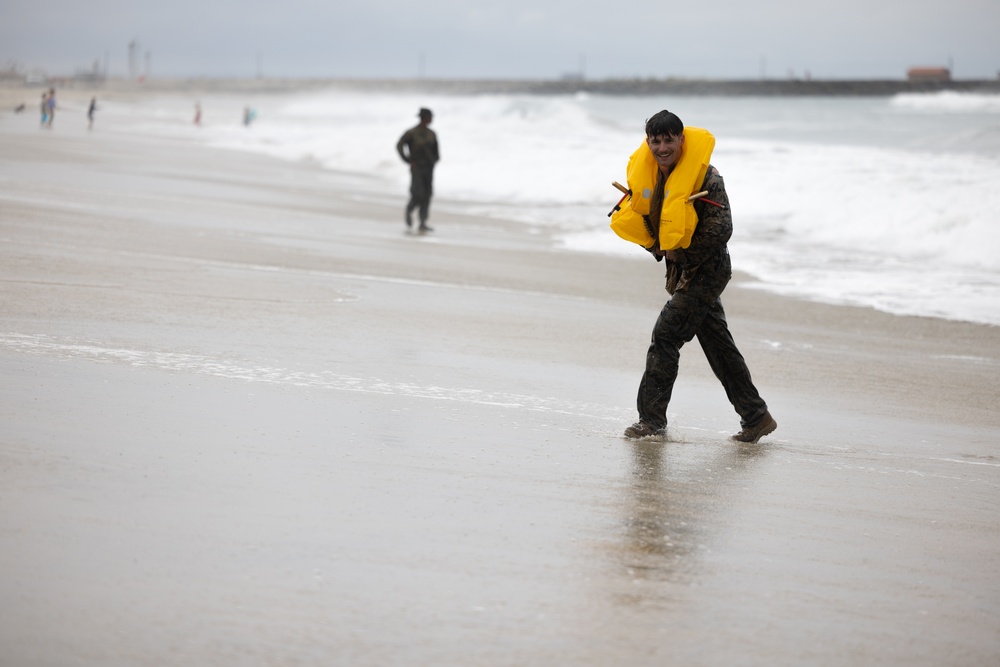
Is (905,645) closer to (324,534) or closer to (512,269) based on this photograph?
(324,534)

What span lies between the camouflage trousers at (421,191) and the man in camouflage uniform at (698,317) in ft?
30.1

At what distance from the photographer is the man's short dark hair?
473 centimetres

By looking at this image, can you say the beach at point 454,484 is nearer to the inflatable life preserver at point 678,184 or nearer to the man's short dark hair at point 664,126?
the inflatable life preserver at point 678,184

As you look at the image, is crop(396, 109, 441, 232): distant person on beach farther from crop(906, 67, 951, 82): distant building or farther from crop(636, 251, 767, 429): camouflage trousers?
crop(906, 67, 951, 82): distant building

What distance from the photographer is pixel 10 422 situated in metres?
4.29

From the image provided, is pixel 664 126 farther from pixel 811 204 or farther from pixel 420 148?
pixel 811 204

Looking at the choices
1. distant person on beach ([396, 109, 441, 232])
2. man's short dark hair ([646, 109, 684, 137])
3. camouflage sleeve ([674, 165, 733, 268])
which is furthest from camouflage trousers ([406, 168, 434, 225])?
man's short dark hair ([646, 109, 684, 137])

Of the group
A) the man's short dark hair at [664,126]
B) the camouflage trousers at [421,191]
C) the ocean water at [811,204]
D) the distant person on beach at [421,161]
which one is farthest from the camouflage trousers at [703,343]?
the camouflage trousers at [421,191]

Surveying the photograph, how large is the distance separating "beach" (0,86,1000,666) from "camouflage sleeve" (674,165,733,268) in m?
0.86

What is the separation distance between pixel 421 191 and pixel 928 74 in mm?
136895

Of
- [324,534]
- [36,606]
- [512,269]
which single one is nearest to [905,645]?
[324,534]

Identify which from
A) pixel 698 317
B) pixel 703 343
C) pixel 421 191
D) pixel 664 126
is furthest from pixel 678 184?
pixel 421 191

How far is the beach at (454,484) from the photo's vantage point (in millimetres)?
2836

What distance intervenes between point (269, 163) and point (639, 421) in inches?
945
